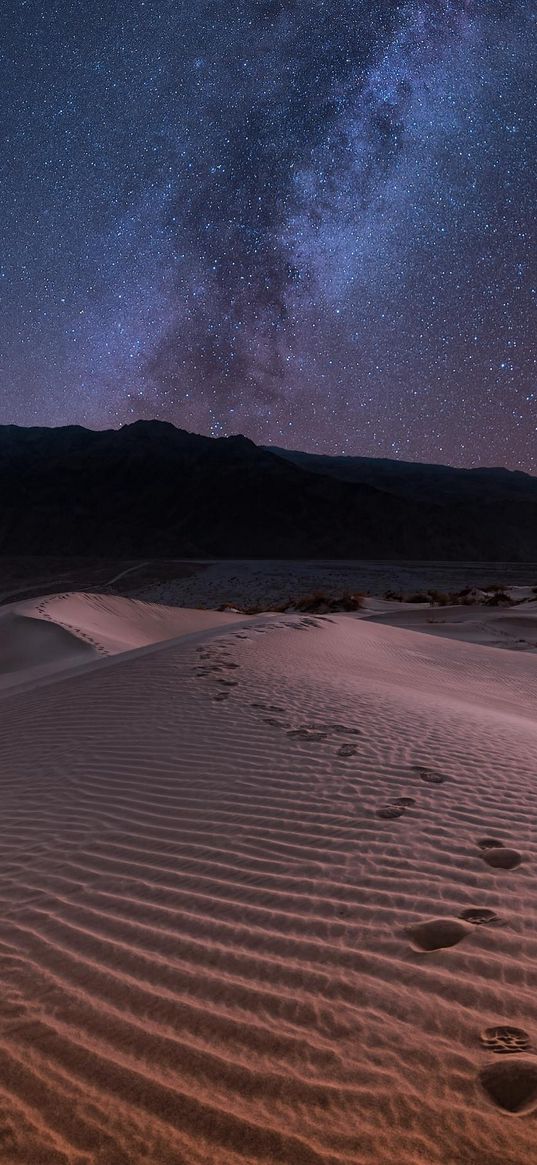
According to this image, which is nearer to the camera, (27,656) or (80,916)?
(80,916)

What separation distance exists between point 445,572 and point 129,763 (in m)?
34.9

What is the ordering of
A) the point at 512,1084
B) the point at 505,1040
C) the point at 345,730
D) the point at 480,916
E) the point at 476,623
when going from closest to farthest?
the point at 512,1084, the point at 505,1040, the point at 480,916, the point at 345,730, the point at 476,623

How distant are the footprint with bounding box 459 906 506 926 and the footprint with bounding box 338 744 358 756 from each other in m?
1.98

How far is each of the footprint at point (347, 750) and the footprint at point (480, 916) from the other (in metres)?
1.98

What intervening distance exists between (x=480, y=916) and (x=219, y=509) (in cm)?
7646

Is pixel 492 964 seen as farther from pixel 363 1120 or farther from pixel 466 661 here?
pixel 466 661

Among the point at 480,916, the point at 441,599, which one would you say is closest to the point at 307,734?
the point at 480,916

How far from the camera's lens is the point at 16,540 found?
74.8m

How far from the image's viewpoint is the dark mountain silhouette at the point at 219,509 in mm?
71562

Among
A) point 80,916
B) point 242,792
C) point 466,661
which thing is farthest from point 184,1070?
point 466,661

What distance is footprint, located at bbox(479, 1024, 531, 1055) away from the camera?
1.63 m

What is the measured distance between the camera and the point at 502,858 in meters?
2.83

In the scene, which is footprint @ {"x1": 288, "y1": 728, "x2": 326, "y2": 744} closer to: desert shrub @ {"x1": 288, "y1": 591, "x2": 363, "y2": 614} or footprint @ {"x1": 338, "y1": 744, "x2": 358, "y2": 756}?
footprint @ {"x1": 338, "y1": 744, "x2": 358, "y2": 756}

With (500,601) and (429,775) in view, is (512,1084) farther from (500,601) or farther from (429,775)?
(500,601)
